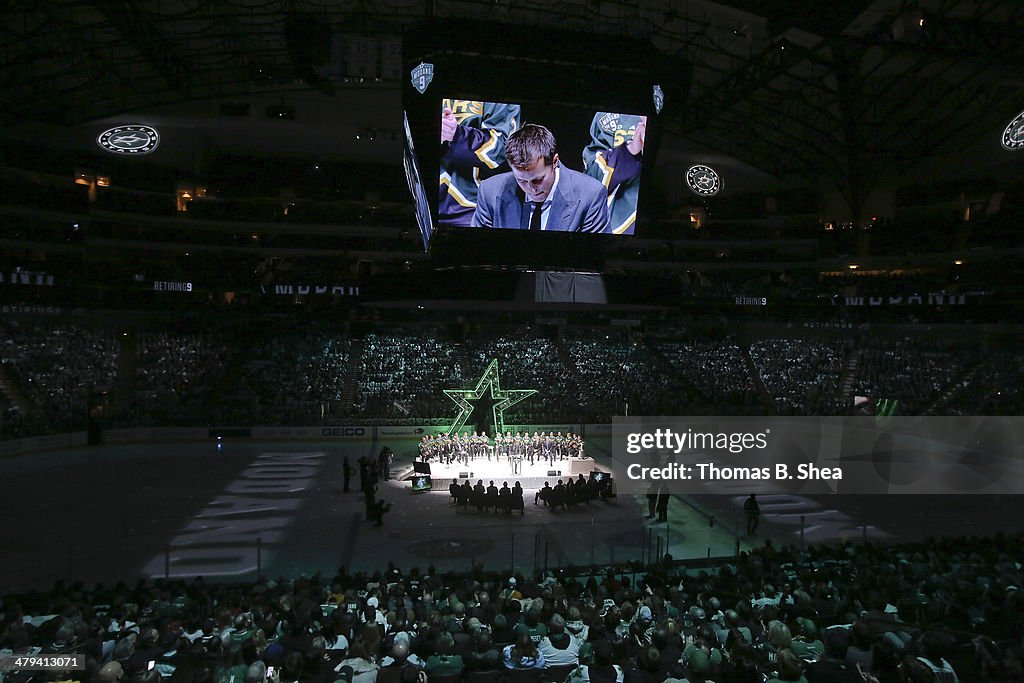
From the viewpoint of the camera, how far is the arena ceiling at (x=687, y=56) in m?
25.7

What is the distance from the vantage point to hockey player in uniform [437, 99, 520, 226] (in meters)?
20.6

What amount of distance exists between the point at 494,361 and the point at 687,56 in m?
17.0

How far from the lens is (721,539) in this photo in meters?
17.1

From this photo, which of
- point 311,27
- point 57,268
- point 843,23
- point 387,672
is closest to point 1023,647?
point 387,672

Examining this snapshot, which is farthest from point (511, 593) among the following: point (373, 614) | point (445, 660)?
point (445, 660)

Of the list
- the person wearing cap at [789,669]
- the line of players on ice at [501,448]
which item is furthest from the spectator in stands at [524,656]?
the line of players on ice at [501,448]

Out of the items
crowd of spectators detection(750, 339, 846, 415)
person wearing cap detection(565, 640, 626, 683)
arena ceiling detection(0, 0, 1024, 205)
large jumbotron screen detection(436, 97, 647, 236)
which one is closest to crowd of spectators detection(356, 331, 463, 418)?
arena ceiling detection(0, 0, 1024, 205)

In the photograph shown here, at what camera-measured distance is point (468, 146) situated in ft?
68.6

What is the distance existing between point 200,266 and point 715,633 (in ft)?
147

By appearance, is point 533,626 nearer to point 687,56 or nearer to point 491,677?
point 491,677

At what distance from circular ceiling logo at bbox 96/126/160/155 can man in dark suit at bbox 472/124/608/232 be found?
31425 mm

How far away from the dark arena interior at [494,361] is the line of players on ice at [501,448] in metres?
0.14

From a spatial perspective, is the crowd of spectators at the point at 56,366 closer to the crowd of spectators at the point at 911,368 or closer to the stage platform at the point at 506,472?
the stage platform at the point at 506,472

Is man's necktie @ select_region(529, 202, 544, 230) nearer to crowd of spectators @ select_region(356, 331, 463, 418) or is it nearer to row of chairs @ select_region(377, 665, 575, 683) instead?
row of chairs @ select_region(377, 665, 575, 683)
